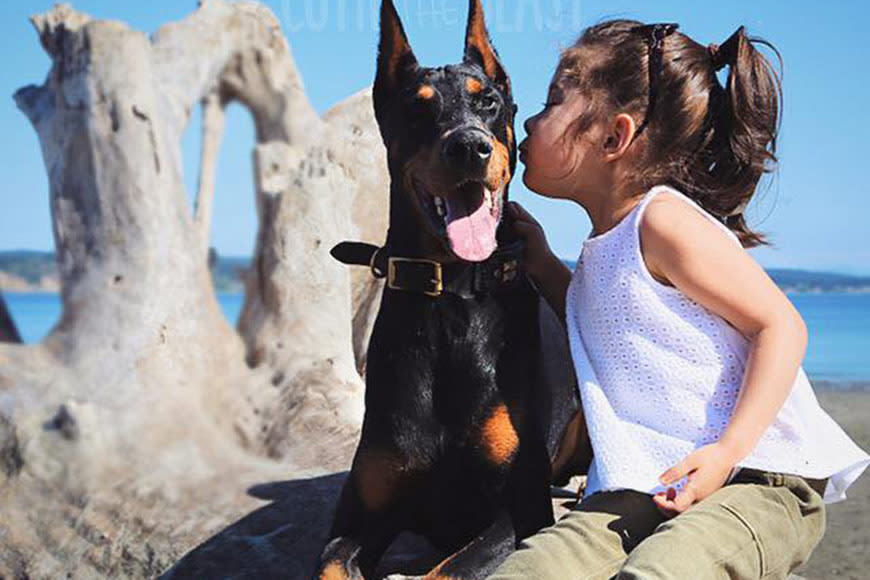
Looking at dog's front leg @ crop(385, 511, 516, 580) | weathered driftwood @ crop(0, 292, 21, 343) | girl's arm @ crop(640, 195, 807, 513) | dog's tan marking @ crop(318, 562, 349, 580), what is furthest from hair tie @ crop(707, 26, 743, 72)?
weathered driftwood @ crop(0, 292, 21, 343)

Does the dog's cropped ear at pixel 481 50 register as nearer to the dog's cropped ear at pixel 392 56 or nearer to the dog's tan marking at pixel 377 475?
the dog's cropped ear at pixel 392 56

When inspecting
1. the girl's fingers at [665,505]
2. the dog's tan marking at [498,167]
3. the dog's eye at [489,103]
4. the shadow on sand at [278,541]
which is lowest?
the shadow on sand at [278,541]

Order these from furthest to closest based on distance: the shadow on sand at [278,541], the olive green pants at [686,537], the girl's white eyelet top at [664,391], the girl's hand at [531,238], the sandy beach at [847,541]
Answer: the sandy beach at [847,541]
the shadow on sand at [278,541]
the girl's hand at [531,238]
the girl's white eyelet top at [664,391]
the olive green pants at [686,537]

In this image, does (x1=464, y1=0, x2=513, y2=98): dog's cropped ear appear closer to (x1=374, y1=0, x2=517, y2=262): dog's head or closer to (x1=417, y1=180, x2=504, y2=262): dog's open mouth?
(x1=374, y1=0, x2=517, y2=262): dog's head

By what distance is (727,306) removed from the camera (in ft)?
8.25

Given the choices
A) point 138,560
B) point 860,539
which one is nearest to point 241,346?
point 138,560

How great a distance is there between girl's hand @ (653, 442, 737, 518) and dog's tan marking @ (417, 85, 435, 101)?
114 centimetres

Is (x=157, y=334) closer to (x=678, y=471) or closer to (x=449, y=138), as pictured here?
(x=449, y=138)

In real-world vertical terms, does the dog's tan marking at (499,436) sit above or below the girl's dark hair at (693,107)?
→ below

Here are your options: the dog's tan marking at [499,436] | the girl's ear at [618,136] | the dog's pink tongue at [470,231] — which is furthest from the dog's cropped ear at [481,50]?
the dog's tan marking at [499,436]

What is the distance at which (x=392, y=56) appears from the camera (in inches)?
112

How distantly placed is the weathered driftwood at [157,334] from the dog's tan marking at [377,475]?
3.22 ft

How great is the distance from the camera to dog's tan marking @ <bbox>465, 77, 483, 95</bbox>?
9.14 feet

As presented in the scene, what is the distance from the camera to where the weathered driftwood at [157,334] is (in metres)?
4.14
